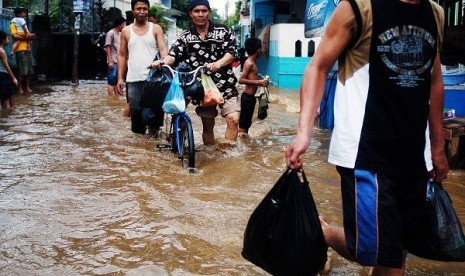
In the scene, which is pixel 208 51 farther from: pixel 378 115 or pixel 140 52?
pixel 378 115

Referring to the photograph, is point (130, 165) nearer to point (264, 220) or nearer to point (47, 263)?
point (47, 263)

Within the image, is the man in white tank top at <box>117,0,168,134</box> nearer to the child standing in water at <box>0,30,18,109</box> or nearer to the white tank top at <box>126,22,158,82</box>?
the white tank top at <box>126,22,158,82</box>

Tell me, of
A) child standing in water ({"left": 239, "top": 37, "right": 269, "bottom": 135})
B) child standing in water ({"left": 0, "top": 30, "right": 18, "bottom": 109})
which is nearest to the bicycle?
child standing in water ({"left": 239, "top": 37, "right": 269, "bottom": 135})

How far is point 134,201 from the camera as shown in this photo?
16.0 ft

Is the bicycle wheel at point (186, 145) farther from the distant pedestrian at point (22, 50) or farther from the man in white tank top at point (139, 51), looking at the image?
the distant pedestrian at point (22, 50)

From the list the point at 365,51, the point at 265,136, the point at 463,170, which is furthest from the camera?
the point at 265,136

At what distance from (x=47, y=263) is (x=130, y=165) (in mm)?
2794

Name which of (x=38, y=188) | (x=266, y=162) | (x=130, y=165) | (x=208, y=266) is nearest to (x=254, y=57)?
(x=266, y=162)

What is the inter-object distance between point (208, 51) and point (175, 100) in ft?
2.49

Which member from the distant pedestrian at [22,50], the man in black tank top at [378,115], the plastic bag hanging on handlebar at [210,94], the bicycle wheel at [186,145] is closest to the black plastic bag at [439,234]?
the man in black tank top at [378,115]

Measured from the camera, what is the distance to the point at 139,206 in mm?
4746

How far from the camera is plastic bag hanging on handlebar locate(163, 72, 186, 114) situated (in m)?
5.99

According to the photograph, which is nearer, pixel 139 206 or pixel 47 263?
pixel 47 263

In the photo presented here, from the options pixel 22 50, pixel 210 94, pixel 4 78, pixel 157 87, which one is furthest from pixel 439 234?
pixel 22 50
